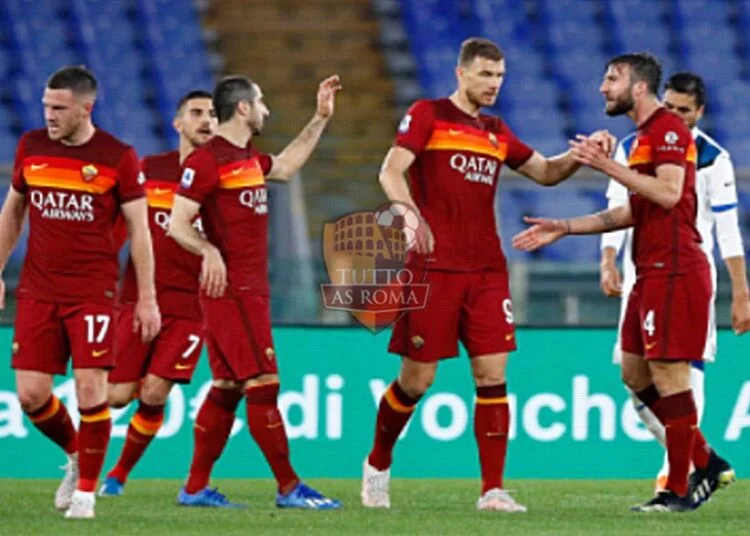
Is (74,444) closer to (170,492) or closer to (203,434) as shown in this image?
(203,434)

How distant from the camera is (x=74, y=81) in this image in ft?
25.3

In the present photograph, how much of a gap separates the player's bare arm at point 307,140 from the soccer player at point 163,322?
0.94 meters

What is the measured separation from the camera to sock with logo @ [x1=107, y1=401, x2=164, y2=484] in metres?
9.59

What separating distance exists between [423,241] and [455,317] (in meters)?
0.40

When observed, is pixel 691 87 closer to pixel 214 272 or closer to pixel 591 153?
pixel 591 153

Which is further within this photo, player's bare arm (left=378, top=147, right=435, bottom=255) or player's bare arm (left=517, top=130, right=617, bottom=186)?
player's bare arm (left=517, top=130, right=617, bottom=186)

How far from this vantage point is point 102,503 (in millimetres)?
8898

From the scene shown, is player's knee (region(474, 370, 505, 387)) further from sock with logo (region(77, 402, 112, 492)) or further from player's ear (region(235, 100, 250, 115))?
sock with logo (region(77, 402, 112, 492))

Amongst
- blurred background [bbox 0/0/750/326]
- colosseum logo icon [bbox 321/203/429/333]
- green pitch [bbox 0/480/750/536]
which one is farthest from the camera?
blurred background [bbox 0/0/750/326]

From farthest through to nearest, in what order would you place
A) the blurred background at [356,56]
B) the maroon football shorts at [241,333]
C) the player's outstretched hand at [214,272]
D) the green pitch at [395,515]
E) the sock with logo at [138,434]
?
1. the blurred background at [356,56]
2. the sock with logo at [138,434]
3. the maroon football shorts at [241,333]
4. the player's outstretched hand at [214,272]
5. the green pitch at [395,515]

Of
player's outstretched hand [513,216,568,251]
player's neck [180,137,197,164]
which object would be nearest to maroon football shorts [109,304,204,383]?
player's neck [180,137,197,164]

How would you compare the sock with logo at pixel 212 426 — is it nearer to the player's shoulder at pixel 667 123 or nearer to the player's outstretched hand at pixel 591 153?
the player's outstretched hand at pixel 591 153

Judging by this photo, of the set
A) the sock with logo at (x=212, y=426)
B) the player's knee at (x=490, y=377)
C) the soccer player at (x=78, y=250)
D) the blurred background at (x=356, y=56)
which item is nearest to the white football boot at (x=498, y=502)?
the player's knee at (x=490, y=377)

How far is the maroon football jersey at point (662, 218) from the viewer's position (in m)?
8.23
